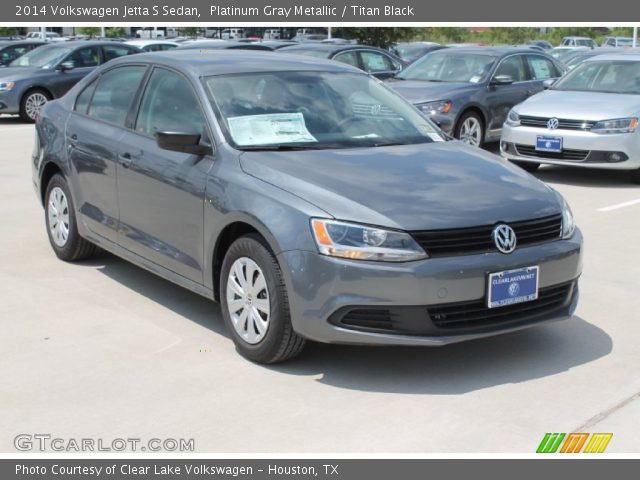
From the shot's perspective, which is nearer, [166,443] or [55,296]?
[166,443]

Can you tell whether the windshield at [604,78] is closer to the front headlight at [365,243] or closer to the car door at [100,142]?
the car door at [100,142]

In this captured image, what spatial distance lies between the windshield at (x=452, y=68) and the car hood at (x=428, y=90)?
30cm

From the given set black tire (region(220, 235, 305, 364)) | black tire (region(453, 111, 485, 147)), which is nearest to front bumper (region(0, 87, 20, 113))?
black tire (region(453, 111, 485, 147))

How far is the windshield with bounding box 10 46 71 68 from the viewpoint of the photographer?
18016 millimetres

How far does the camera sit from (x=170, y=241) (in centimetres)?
582

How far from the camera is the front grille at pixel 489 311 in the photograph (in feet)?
15.8

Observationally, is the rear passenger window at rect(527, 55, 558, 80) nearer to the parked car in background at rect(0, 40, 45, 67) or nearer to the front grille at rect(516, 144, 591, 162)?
the front grille at rect(516, 144, 591, 162)

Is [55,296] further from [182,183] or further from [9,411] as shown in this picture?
[9,411]

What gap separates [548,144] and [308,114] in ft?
19.3

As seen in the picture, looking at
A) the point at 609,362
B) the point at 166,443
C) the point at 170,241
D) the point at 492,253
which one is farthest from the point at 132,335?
the point at 609,362

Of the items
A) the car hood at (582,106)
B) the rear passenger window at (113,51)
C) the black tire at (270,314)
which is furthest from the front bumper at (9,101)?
the black tire at (270,314)

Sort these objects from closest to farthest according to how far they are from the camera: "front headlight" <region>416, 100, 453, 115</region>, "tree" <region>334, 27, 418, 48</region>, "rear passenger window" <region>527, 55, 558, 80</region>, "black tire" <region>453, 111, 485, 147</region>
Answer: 1. "front headlight" <region>416, 100, 453, 115</region>
2. "black tire" <region>453, 111, 485, 147</region>
3. "rear passenger window" <region>527, 55, 558, 80</region>
4. "tree" <region>334, 27, 418, 48</region>

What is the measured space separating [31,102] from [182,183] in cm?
1282

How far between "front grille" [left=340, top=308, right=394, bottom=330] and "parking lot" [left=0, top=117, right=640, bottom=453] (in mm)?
337
